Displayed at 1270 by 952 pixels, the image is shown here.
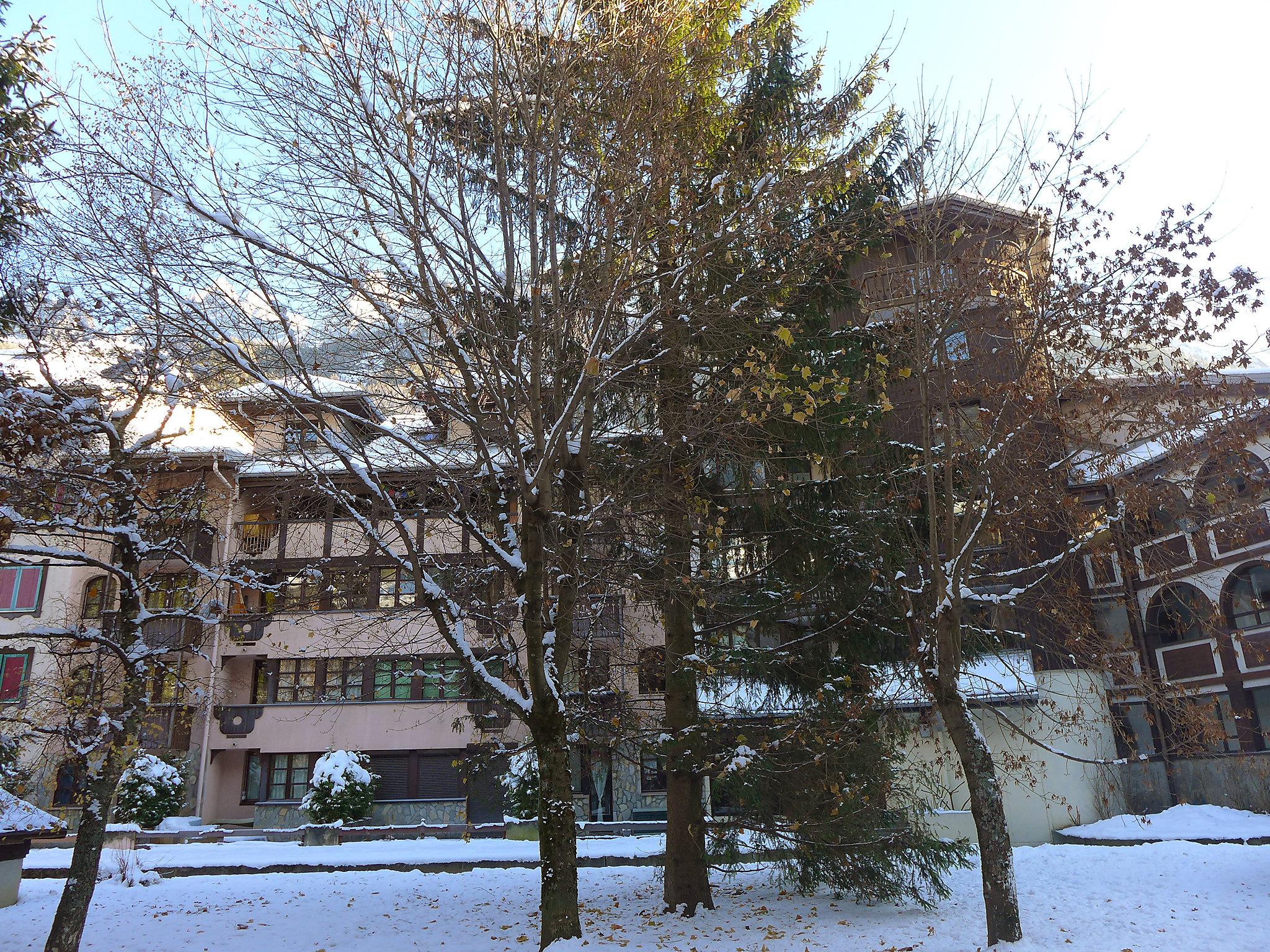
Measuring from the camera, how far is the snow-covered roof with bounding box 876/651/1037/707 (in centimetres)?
1082

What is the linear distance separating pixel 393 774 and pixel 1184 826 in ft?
65.9

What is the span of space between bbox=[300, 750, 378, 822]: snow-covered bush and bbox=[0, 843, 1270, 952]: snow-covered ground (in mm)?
7403

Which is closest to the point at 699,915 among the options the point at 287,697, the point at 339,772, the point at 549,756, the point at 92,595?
the point at 549,756

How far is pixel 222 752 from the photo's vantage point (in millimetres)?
26734

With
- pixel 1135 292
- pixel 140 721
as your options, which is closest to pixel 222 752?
pixel 140 721

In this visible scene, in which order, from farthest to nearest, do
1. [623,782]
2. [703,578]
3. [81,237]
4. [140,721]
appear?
[623,782]
[703,578]
[140,721]
[81,237]

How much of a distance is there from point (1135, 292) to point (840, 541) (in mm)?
4279

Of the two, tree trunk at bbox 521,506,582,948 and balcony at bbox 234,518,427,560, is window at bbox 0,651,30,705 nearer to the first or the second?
balcony at bbox 234,518,427,560

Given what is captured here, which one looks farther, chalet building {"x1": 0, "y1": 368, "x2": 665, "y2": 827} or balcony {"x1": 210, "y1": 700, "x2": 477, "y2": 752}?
balcony {"x1": 210, "y1": 700, "x2": 477, "y2": 752}

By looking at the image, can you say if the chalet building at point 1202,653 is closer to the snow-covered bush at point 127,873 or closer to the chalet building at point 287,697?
the chalet building at point 287,697

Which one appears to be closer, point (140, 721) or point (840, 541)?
point (140, 721)

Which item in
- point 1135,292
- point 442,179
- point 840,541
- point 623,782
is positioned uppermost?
point 442,179

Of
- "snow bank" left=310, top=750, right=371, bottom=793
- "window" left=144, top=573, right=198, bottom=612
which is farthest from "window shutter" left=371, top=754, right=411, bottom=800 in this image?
"window" left=144, top=573, right=198, bottom=612

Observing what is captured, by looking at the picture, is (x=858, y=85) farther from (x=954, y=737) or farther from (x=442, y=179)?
(x=954, y=737)
